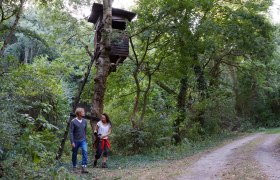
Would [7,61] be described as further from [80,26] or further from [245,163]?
[80,26]

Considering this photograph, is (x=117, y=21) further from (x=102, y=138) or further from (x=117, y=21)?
(x=102, y=138)

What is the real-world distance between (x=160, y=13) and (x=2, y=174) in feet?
36.7

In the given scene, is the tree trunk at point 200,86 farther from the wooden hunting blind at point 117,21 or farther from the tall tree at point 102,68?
the tall tree at point 102,68

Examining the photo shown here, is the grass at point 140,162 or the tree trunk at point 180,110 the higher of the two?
the tree trunk at point 180,110

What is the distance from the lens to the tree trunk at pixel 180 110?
19406 millimetres

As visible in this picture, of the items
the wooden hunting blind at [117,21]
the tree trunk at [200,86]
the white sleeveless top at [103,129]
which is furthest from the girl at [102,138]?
the tree trunk at [200,86]

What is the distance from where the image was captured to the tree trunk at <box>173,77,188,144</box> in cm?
1941

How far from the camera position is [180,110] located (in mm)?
19781

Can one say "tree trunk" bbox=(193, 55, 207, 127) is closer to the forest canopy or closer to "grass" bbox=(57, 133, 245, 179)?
the forest canopy

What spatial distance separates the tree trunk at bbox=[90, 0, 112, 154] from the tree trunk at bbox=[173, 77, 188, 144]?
6.11m

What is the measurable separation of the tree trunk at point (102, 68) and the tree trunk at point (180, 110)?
6.11m

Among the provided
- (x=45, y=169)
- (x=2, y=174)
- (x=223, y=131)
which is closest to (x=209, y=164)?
(x=45, y=169)

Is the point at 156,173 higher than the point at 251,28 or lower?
lower

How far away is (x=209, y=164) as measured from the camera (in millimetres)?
10789
